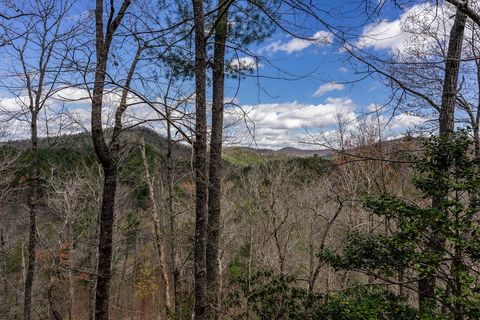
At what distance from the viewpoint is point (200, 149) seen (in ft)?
9.86

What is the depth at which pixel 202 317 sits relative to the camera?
3.04 meters

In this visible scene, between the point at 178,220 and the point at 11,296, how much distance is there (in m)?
10.4

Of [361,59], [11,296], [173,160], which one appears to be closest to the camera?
[361,59]

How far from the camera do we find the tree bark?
9.64 ft

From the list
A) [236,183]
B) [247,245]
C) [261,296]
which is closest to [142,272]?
[247,245]

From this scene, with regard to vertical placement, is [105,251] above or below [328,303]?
above

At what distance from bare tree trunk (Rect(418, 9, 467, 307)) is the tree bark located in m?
2.68

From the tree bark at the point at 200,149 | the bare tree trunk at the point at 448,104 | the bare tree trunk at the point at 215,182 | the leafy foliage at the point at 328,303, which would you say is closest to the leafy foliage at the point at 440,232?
the bare tree trunk at the point at 448,104

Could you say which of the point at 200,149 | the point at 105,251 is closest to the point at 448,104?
the point at 200,149

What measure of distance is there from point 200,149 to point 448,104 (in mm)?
3532

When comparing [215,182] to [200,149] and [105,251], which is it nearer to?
[105,251]

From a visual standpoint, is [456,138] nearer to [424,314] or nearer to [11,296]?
[424,314]

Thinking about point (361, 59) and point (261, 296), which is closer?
point (361, 59)

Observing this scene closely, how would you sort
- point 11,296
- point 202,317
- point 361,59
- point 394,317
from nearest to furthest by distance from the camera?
point 361,59 → point 202,317 → point 394,317 → point 11,296
